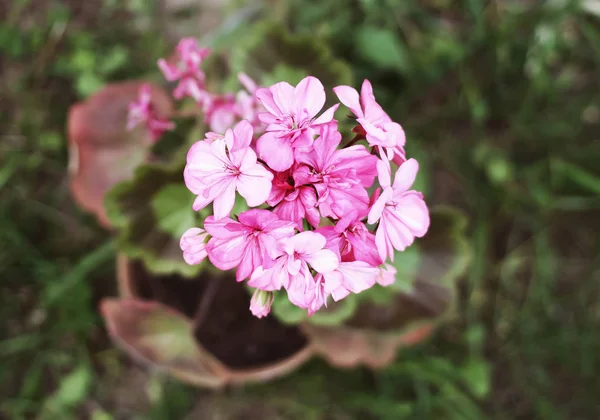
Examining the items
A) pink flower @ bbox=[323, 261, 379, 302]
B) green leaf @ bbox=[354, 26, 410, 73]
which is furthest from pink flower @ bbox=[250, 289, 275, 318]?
green leaf @ bbox=[354, 26, 410, 73]

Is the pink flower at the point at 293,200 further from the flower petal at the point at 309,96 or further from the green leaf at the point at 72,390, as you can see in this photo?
the green leaf at the point at 72,390

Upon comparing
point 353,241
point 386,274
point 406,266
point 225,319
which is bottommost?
point 225,319

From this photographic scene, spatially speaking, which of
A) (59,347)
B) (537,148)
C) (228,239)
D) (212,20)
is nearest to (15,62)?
(212,20)

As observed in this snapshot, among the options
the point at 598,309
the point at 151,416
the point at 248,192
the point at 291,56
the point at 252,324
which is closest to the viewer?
the point at 248,192

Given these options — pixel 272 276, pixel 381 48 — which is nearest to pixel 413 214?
pixel 272 276

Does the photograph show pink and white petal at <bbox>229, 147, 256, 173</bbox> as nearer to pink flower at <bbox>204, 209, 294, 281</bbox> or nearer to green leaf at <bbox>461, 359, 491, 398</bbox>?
pink flower at <bbox>204, 209, 294, 281</bbox>

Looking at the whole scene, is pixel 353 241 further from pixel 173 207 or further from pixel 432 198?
pixel 432 198

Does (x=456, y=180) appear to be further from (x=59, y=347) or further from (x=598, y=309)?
(x=59, y=347)
